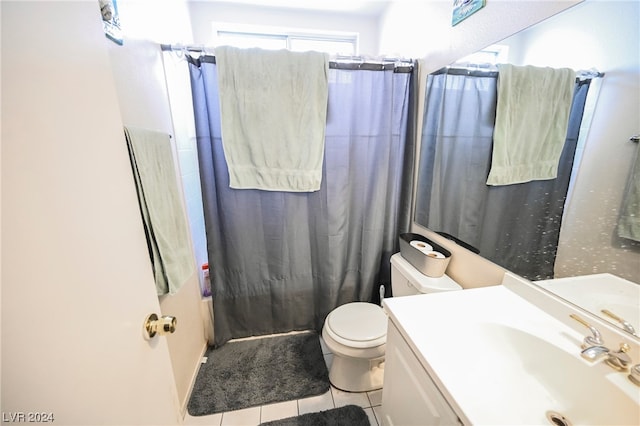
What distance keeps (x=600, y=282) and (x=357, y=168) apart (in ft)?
3.77

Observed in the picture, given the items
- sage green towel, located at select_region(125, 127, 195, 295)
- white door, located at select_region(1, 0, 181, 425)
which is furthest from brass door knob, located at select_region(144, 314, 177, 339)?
sage green towel, located at select_region(125, 127, 195, 295)

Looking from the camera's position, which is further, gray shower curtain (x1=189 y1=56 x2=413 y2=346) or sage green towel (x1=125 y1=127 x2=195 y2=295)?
gray shower curtain (x1=189 y1=56 x2=413 y2=346)

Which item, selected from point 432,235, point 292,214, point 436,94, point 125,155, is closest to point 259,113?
point 292,214

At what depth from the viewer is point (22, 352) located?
1.04 feet

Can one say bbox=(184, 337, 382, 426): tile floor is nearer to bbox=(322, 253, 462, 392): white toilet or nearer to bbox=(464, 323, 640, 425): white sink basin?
bbox=(322, 253, 462, 392): white toilet

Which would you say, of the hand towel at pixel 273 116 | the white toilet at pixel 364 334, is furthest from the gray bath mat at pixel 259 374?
the hand towel at pixel 273 116

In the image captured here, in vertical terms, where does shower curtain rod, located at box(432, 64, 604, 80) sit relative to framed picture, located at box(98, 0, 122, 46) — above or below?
below

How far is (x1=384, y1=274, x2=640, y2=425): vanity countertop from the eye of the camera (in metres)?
0.58

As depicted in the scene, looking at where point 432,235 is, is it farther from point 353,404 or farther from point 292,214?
point 353,404

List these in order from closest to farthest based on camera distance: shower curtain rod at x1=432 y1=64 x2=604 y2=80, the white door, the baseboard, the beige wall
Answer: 1. the white door
2. the beige wall
3. shower curtain rod at x1=432 y1=64 x2=604 y2=80
4. the baseboard

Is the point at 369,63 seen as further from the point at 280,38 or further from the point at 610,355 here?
the point at 610,355

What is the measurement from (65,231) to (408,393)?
40.4 inches

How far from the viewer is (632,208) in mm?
→ 650

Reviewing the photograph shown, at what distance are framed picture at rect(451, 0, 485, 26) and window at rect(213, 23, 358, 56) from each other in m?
0.79
